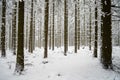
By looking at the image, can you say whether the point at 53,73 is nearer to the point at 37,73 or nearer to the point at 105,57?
the point at 37,73

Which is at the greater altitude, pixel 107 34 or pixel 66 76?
pixel 107 34

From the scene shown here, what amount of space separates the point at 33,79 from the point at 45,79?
0.77 m

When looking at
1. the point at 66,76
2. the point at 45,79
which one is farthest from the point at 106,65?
the point at 45,79

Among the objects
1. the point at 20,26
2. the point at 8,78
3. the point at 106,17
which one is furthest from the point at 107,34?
the point at 8,78

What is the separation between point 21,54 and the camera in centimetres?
1255

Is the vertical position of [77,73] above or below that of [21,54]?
below

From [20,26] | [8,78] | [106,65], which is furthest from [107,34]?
[8,78]

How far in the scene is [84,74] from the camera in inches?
444

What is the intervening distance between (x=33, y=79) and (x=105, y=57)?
16.1ft

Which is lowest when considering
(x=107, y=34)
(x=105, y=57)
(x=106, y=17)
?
(x=105, y=57)

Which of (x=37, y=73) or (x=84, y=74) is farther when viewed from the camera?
(x=37, y=73)

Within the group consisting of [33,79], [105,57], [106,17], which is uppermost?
[106,17]

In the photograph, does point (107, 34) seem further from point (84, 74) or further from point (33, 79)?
point (33, 79)

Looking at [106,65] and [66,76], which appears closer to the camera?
[66,76]
